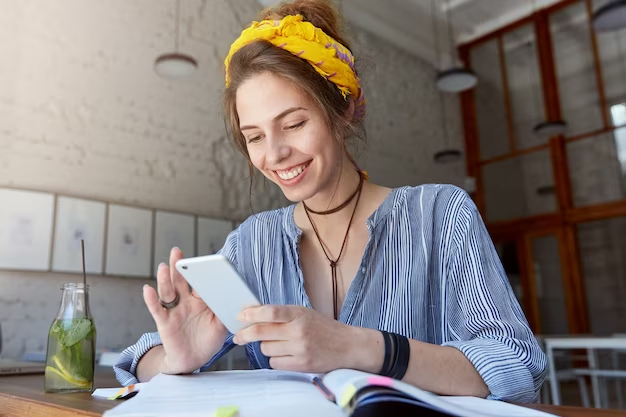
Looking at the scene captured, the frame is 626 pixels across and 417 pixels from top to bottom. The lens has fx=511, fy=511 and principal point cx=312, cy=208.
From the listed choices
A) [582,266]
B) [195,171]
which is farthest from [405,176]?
[195,171]

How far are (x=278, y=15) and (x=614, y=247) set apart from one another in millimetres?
7374

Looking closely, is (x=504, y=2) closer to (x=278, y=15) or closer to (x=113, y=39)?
(x=113, y=39)

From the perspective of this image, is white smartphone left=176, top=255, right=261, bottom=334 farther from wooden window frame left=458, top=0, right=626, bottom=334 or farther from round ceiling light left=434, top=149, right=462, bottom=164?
wooden window frame left=458, top=0, right=626, bottom=334

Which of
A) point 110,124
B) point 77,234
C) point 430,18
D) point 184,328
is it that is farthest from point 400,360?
point 430,18

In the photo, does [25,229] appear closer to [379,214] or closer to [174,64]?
[174,64]

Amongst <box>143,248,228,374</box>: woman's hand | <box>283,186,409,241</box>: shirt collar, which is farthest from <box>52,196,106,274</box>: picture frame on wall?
<box>143,248,228,374</box>: woman's hand

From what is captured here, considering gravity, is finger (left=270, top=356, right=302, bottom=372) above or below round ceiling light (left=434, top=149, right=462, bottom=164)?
below

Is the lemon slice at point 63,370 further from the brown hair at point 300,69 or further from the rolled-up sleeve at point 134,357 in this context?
the brown hair at point 300,69

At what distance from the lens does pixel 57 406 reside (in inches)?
26.3

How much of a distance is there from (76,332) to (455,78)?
17.8 feet

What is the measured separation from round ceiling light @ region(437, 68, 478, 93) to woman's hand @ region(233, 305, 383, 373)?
5382mm

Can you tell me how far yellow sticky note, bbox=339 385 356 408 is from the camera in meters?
0.46

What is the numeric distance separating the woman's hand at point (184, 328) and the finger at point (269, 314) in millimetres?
208

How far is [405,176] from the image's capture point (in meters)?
7.47
